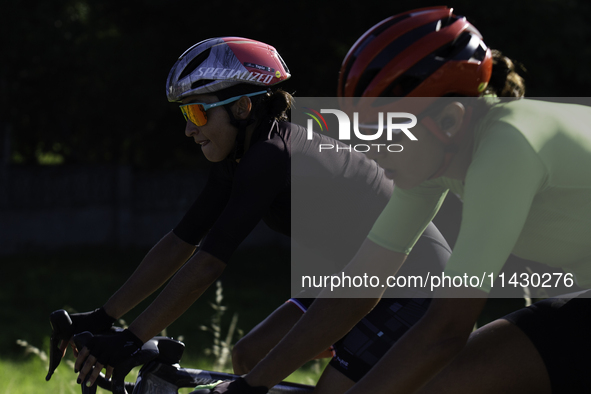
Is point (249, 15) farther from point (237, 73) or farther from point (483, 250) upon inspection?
point (483, 250)

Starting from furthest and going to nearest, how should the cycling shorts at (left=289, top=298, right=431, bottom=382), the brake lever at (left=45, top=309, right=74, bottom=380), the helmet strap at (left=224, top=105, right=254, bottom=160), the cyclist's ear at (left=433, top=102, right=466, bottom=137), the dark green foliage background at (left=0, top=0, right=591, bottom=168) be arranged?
the dark green foliage background at (left=0, top=0, right=591, bottom=168)
the helmet strap at (left=224, top=105, right=254, bottom=160)
the brake lever at (left=45, top=309, right=74, bottom=380)
the cycling shorts at (left=289, top=298, right=431, bottom=382)
the cyclist's ear at (left=433, top=102, right=466, bottom=137)

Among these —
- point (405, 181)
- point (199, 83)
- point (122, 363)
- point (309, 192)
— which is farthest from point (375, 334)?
point (199, 83)

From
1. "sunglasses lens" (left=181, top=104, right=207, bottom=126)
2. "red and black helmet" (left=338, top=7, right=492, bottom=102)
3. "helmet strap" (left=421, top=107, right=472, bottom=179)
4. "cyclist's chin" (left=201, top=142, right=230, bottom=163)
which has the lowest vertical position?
"cyclist's chin" (left=201, top=142, right=230, bottom=163)

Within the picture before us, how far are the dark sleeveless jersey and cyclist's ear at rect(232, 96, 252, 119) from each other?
0.08 m

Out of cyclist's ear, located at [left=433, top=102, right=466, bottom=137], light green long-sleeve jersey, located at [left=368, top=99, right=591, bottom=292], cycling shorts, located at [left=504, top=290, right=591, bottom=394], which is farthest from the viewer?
cyclist's ear, located at [left=433, top=102, right=466, bottom=137]

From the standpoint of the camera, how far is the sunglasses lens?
8.64 ft

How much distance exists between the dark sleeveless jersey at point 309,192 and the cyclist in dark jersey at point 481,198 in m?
0.65

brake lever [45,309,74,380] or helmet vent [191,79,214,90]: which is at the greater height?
helmet vent [191,79,214,90]

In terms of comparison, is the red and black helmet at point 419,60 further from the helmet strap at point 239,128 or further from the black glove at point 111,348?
the black glove at point 111,348

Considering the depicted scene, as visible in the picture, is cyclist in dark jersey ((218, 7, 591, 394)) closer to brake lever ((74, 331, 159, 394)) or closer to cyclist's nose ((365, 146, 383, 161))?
cyclist's nose ((365, 146, 383, 161))

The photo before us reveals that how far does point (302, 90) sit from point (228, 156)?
10.1 m

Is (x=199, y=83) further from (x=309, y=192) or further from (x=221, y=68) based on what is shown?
(x=309, y=192)

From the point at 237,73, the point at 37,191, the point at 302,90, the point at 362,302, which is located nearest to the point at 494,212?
the point at 362,302

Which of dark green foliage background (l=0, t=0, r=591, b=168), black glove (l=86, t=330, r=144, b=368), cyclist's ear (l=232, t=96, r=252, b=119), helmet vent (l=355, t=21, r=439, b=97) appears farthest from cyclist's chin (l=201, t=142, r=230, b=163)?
dark green foliage background (l=0, t=0, r=591, b=168)
